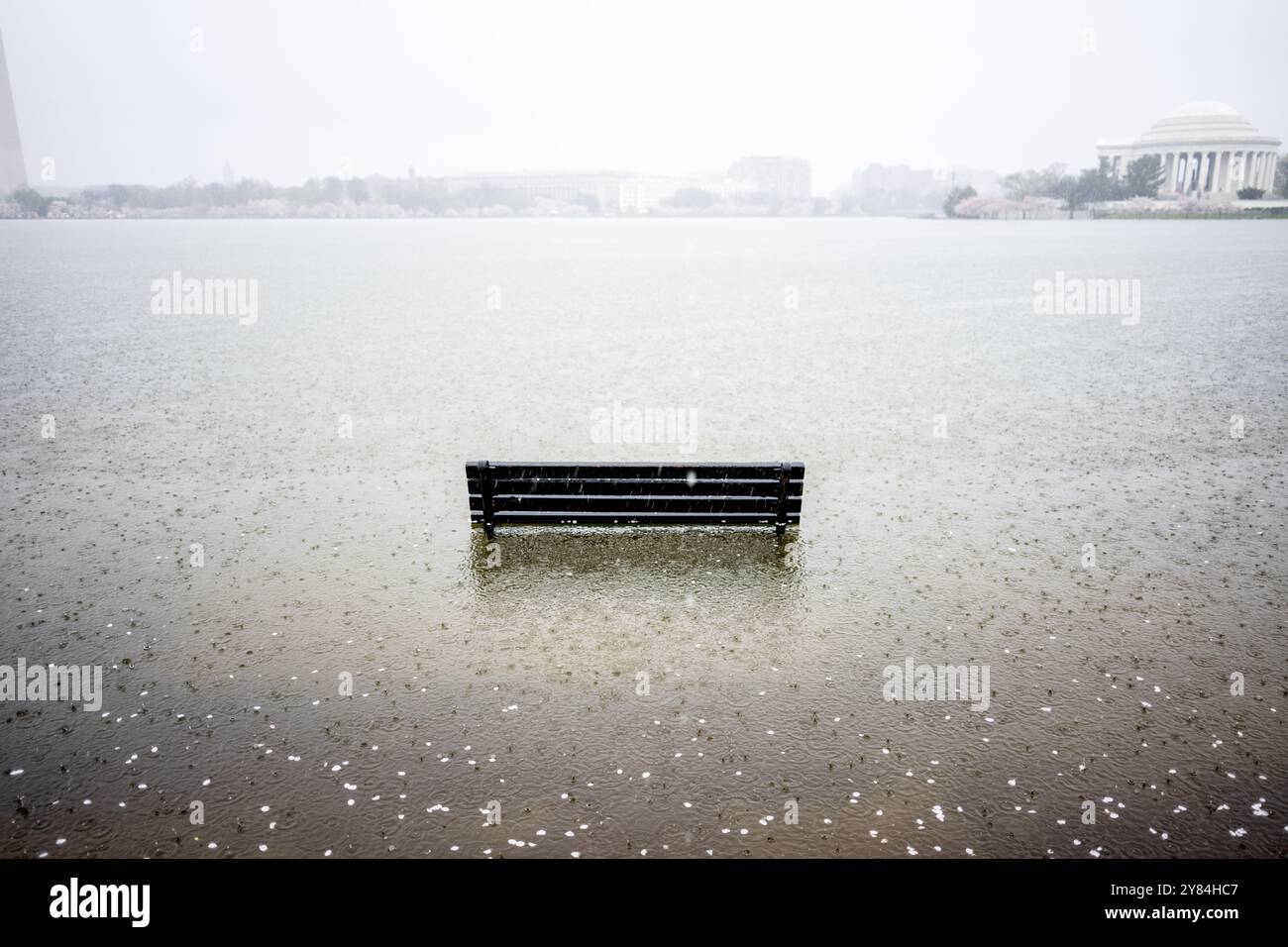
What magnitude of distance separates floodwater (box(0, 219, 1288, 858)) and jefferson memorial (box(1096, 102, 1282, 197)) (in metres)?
210

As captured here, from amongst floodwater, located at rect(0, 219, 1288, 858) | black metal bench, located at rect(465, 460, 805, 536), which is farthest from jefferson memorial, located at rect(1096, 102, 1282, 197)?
black metal bench, located at rect(465, 460, 805, 536)

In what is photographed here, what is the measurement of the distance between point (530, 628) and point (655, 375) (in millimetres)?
14673

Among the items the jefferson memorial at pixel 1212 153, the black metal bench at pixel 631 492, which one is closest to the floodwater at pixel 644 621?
the black metal bench at pixel 631 492

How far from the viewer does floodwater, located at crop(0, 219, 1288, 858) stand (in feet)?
21.1

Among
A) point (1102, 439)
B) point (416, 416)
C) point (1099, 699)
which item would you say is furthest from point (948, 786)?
point (416, 416)

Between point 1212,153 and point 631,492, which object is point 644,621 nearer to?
point 631,492

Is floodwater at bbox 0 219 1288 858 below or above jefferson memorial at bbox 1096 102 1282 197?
below

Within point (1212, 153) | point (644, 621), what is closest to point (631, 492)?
point (644, 621)

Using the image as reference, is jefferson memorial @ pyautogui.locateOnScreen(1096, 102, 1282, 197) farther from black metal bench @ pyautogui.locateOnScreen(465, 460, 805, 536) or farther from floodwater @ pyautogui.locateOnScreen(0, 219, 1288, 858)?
black metal bench @ pyautogui.locateOnScreen(465, 460, 805, 536)

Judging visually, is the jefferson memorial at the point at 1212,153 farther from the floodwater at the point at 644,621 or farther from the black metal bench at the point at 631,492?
the black metal bench at the point at 631,492

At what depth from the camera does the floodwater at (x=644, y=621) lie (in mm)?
6441
